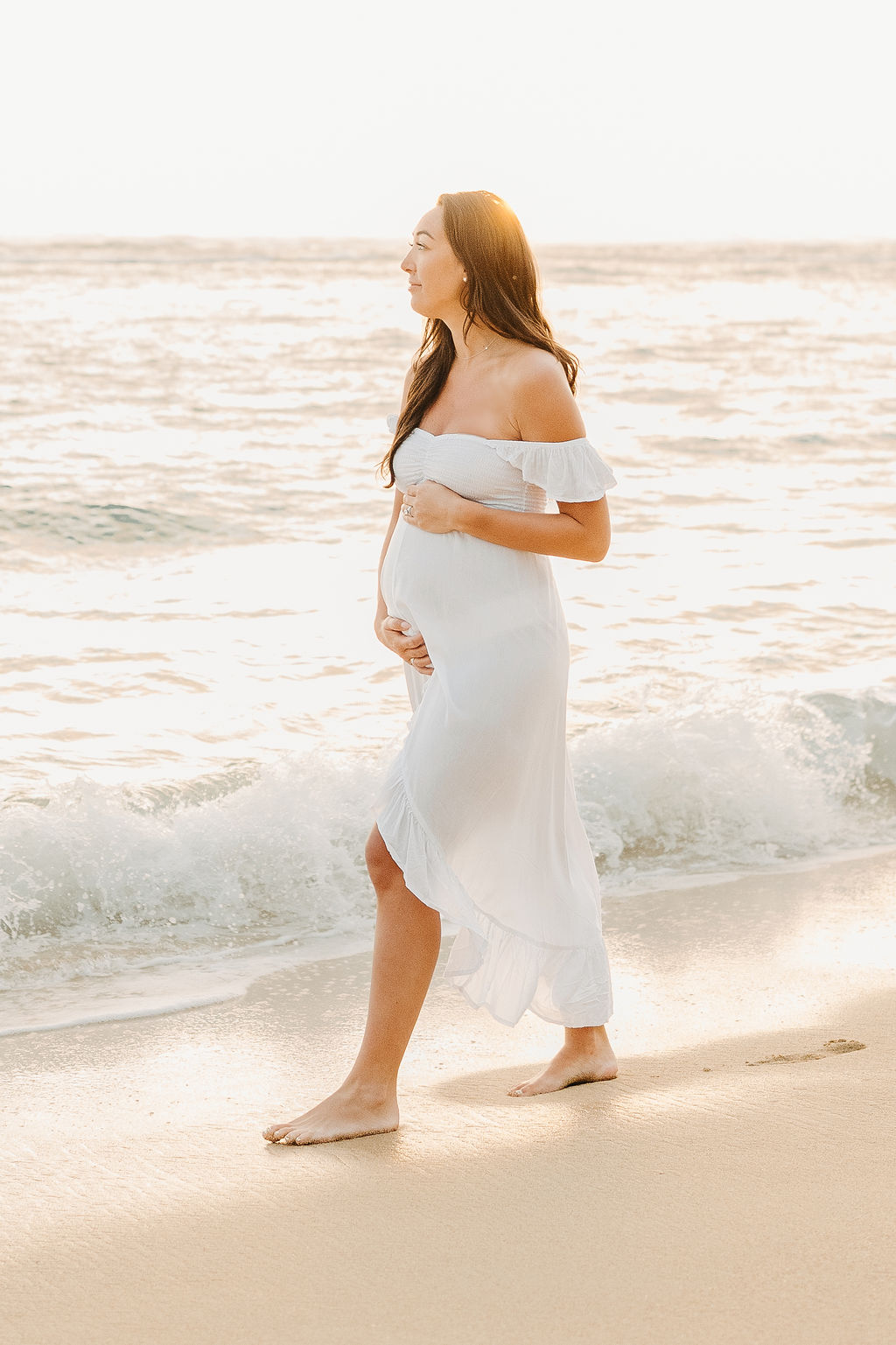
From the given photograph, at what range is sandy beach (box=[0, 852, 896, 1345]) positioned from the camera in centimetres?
219

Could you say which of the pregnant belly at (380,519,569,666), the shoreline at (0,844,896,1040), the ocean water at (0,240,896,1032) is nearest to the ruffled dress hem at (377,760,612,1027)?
the pregnant belly at (380,519,569,666)

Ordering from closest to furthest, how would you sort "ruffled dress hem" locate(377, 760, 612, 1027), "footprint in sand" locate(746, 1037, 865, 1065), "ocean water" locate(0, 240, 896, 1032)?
"ruffled dress hem" locate(377, 760, 612, 1027) < "footprint in sand" locate(746, 1037, 865, 1065) < "ocean water" locate(0, 240, 896, 1032)

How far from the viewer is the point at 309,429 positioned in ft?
50.6

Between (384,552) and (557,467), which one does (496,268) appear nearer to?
(557,467)

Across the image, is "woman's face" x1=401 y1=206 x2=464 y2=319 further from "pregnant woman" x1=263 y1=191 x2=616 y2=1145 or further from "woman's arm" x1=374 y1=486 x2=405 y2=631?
"woman's arm" x1=374 y1=486 x2=405 y2=631

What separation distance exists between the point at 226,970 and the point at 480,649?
81.1 inches

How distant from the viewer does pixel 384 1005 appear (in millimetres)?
2965

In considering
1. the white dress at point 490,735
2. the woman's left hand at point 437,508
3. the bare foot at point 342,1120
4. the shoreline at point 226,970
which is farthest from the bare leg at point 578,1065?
the shoreline at point 226,970

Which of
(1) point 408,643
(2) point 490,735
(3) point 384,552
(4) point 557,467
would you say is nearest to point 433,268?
(4) point 557,467

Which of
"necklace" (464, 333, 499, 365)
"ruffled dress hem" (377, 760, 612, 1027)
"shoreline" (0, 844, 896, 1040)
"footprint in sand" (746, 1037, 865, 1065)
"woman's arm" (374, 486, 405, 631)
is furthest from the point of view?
"shoreline" (0, 844, 896, 1040)

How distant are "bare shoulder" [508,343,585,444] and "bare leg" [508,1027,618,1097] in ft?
4.44

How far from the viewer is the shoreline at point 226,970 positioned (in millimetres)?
4105

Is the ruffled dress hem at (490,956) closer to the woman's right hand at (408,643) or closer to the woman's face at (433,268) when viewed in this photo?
the woman's right hand at (408,643)

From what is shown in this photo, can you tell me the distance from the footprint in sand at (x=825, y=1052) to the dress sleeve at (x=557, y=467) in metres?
1.48
